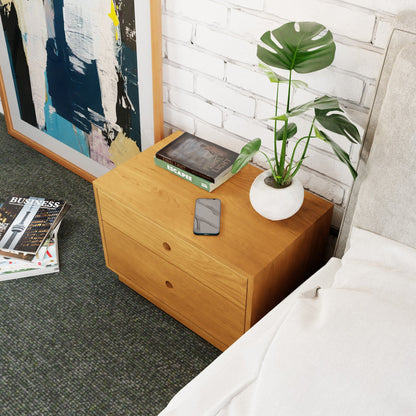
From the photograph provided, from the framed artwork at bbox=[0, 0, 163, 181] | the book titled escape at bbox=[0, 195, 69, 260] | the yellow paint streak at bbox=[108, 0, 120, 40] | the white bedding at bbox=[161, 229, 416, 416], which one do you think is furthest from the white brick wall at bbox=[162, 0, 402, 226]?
the book titled escape at bbox=[0, 195, 69, 260]

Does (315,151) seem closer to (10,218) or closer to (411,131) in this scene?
(411,131)

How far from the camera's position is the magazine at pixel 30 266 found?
1765 millimetres

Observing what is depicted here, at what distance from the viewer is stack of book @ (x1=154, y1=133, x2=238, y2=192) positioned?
1.45 m

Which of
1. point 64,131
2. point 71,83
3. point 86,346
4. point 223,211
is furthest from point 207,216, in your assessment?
point 64,131

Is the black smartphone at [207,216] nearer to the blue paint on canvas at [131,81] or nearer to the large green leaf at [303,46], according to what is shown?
the large green leaf at [303,46]

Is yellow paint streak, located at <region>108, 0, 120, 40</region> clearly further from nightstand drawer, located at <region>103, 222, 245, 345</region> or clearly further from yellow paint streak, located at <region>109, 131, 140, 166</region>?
nightstand drawer, located at <region>103, 222, 245, 345</region>

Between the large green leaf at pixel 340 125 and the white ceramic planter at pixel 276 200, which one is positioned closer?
the large green leaf at pixel 340 125

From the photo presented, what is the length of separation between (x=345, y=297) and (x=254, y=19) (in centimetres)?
79

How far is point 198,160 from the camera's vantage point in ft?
4.94

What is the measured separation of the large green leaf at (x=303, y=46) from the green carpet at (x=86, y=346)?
0.88 m

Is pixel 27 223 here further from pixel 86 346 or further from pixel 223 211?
pixel 223 211

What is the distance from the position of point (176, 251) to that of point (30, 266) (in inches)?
26.1

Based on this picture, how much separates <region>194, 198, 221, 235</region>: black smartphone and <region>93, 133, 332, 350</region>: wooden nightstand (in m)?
0.02

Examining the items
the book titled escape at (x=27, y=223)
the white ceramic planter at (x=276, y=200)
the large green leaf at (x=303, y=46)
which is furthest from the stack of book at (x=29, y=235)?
the large green leaf at (x=303, y=46)
